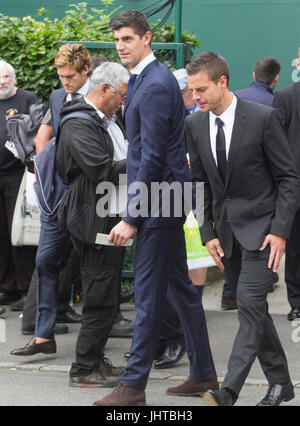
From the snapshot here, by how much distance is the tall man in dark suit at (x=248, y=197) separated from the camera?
5121 millimetres

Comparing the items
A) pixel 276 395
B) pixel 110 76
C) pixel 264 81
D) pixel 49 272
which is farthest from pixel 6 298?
pixel 276 395

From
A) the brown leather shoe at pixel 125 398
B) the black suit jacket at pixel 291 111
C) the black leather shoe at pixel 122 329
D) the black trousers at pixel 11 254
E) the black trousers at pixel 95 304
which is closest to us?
the brown leather shoe at pixel 125 398

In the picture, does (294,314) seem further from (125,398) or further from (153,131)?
(153,131)

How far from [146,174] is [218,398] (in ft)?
4.33

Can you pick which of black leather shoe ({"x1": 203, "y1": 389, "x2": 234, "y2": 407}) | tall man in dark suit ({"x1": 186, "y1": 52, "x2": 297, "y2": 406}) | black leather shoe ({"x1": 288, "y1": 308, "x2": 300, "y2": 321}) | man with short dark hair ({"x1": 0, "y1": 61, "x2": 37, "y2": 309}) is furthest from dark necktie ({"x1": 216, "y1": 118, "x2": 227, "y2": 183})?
man with short dark hair ({"x1": 0, "y1": 61, "x2": 37, "y2": 309})

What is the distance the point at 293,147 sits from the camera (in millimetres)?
7828

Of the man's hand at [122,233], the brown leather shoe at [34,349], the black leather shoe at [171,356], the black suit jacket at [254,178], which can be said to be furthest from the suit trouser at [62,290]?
the black suit jacket at [254,178]

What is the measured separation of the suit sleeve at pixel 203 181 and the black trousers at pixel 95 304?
0.82 m

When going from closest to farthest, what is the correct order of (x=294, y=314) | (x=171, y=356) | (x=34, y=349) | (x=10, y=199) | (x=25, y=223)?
1. (x=171, y=356)
2. (x=34, y=349)
3. (x=294, y=314)
4. (x=25, y=223)
5. (x=10, y=199)

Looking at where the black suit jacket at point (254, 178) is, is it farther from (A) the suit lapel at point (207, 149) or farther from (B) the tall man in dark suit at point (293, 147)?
(B) the tall man in dark suit at point (293, 147)

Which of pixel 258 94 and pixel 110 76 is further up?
pixel 110 76

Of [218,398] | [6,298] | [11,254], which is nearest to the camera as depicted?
[218,398]

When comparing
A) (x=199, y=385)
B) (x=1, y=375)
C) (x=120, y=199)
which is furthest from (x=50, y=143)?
(x=199, y=385)

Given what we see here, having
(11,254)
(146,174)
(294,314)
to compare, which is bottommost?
(294,314)
